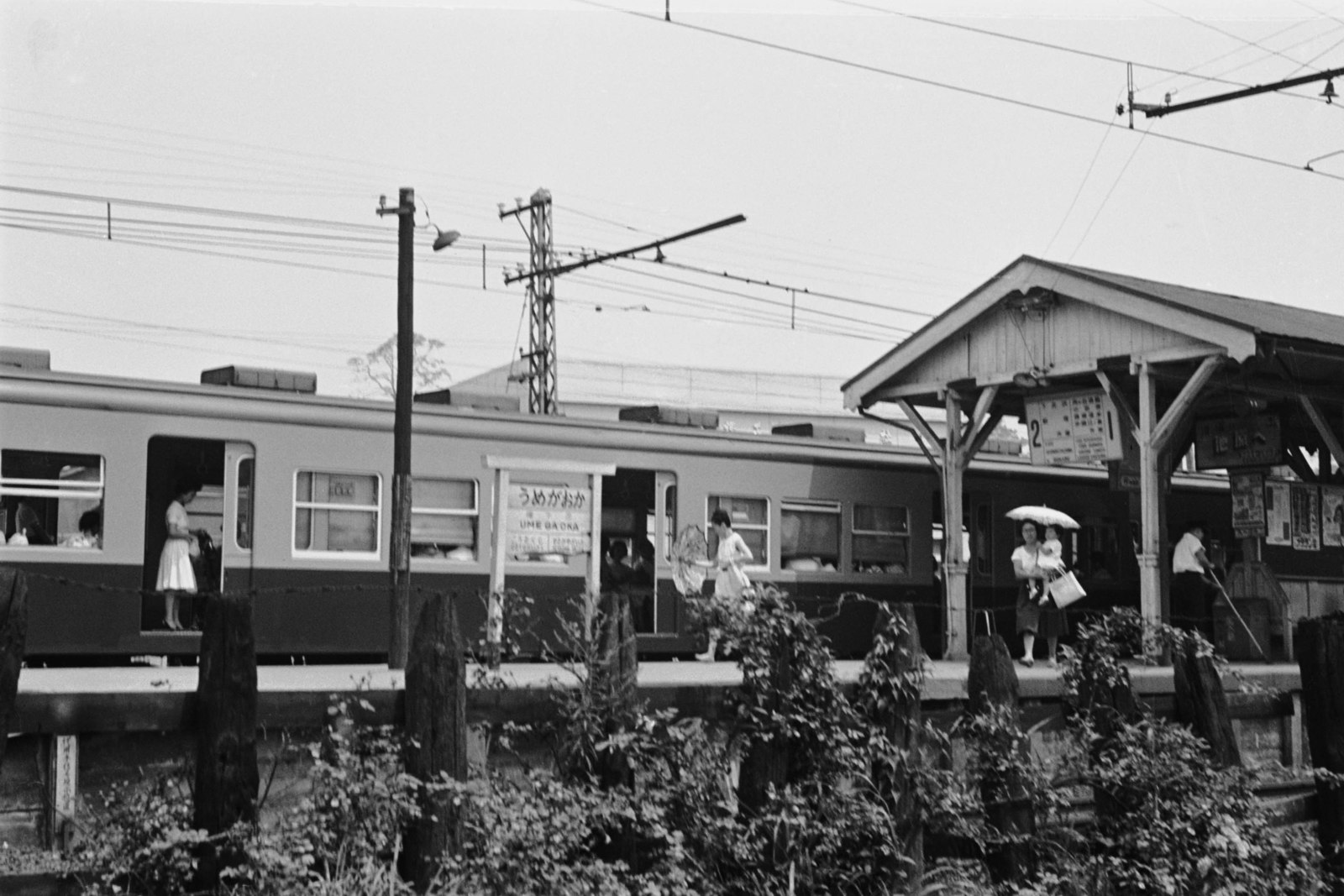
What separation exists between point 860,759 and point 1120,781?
6.79 feet

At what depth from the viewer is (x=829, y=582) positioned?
64.1ft

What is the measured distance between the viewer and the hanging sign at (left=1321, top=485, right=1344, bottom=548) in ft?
60.3

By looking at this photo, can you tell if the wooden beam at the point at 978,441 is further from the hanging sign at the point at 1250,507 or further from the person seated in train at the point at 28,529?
the person seated in train at the point at 28,529

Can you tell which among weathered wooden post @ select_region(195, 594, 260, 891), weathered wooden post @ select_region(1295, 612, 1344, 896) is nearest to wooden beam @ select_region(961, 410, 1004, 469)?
weathered wooden post @ select_region(1295, 612, 1344, 896)

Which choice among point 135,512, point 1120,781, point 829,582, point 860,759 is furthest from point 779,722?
point 829,582

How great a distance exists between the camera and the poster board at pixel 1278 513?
17.9 metres

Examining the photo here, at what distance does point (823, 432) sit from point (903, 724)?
1261 centimetres

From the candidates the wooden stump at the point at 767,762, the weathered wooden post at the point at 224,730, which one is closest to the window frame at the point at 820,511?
the wooden stump at the point at 767,762

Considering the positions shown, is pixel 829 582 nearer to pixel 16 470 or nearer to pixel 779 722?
pixel 16 470

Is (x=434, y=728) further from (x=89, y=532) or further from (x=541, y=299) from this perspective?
(x=541, y=299)

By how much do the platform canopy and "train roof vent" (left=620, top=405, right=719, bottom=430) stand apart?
6.55 ft

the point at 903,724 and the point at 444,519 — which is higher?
the point at 444,519

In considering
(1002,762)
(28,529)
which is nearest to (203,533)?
(28,529)

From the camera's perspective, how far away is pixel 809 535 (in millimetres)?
19703
